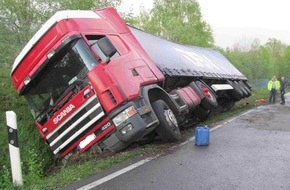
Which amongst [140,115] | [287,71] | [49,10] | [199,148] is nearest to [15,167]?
[140,115]

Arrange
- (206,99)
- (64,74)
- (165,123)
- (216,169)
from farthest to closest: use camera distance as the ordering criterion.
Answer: (206,99)
(165,123)
(64,74)
(216,169)

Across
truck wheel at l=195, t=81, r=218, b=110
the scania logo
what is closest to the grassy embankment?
the scania logo

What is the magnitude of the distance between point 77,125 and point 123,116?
0.78 metres

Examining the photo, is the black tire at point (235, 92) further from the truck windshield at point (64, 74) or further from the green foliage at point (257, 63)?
the green foliage at point (257, 63)

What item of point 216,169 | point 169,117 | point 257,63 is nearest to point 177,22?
point 257,63

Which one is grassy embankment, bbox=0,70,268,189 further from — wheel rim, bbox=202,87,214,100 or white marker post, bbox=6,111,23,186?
wheel rim, bbox=202,87,214,100

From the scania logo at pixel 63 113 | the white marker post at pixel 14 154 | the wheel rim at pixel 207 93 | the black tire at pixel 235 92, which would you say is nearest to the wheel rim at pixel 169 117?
the scania logo at pixel 63 113

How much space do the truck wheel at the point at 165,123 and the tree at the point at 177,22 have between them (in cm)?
2626

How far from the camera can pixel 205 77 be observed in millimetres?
11586

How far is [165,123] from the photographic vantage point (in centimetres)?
687

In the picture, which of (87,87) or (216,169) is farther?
(87,87)

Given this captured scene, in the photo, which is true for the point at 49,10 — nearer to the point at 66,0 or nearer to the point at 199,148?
the point at 66,0

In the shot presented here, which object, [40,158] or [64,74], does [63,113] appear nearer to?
[64,74]

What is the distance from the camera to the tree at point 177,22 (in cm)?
3353
